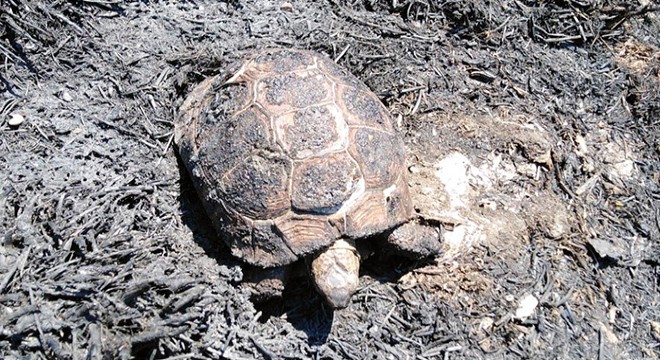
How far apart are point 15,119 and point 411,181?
8.30 ft

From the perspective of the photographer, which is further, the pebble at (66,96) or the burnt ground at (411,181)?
the pebble at (66,96)

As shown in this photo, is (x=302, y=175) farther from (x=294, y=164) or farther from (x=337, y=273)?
(x=337, y=273)

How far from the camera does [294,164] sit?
295 cm

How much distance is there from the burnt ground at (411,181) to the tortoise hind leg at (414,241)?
135mm

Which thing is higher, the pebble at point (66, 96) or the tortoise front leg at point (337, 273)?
the pebble at point (66, 96)

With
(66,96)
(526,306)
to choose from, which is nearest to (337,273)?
(526,306)

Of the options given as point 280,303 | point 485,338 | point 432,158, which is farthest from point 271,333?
point 432,158

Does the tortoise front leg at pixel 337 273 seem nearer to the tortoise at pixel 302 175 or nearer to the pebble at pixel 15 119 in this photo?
the tortoise at pixel 302 175

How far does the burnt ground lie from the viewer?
2.88m

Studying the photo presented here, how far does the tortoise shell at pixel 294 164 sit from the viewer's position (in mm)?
2945

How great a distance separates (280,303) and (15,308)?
1435mm

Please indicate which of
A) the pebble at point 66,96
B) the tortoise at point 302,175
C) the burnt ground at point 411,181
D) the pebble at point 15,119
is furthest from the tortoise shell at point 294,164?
the pebble at point 15,119

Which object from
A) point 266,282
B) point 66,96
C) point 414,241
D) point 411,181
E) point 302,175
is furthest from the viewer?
point 411,181

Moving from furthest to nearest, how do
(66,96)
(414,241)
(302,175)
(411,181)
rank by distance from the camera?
(411,181) → (66,96) → (414,241) → (302,175)
